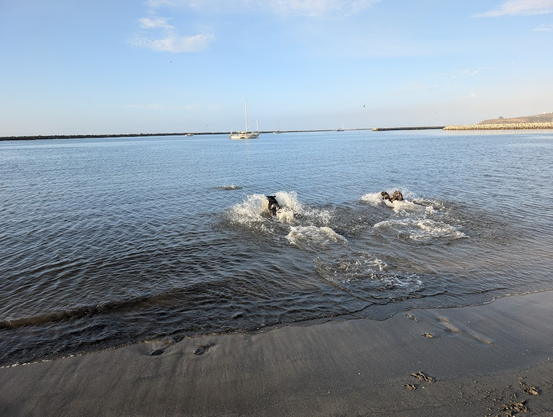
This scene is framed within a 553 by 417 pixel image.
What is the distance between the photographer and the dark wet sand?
5105 mm

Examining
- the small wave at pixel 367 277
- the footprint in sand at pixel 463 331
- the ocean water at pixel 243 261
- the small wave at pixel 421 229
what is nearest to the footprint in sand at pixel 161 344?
the ocean water at pixel 243 261

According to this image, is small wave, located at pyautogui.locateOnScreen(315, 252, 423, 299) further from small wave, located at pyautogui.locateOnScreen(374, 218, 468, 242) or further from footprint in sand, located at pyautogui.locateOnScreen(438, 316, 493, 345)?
small wave, located at pyautogui.locateOnScreen(374, 218, 468, 242)

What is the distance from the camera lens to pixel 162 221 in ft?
57.5

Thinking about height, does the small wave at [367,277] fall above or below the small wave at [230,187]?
above

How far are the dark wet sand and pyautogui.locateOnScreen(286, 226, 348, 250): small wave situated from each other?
5.74 meters

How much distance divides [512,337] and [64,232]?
18324 millimetres

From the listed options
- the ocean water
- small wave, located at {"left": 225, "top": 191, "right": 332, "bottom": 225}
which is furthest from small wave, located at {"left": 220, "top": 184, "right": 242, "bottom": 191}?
small wave, located at {"left": 225, "top": 191, "right": 332, "bottom": 225}

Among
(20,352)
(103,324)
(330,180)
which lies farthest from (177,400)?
(330,180)

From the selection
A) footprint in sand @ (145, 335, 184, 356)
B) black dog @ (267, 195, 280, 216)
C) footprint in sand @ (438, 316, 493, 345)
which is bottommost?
footprint in sand @ (438, 316, 493, 345)

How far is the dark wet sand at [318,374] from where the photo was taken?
5.11m

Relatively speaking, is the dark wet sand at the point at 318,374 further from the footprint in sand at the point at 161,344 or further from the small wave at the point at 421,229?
the small wave at the point at 421,229

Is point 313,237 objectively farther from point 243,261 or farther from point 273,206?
point 273,206

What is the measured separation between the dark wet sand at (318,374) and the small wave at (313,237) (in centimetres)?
574

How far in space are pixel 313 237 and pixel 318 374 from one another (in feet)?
28.0
